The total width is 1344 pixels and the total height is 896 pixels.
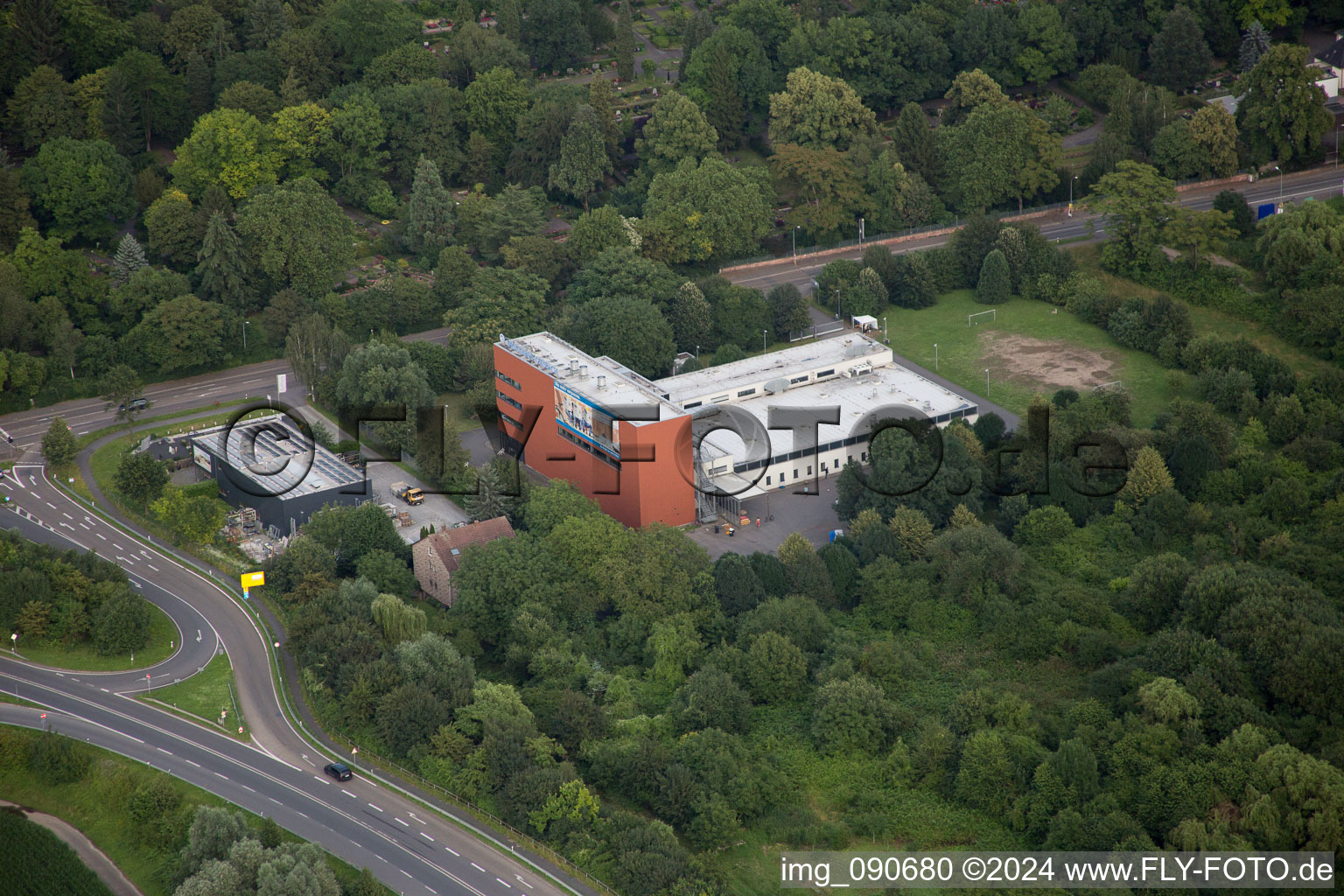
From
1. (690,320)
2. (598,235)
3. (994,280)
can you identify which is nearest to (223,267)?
(598,235)

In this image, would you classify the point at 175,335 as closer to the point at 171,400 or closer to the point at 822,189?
the point at 171,400

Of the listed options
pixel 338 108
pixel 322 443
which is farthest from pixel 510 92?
pixel 322 443

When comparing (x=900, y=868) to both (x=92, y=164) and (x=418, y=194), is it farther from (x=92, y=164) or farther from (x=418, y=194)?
(x=92, y=164)

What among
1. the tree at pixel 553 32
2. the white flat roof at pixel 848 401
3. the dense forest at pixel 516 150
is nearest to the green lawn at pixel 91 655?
the dense forest at pixel 516 150

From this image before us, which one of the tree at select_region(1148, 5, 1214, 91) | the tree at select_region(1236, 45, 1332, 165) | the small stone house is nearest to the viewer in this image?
the small stone house

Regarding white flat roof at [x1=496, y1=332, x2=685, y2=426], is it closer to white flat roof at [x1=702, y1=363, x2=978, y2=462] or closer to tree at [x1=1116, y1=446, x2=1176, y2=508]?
white flat roof at [x1=702, y1=363, x2=978, y2=462]

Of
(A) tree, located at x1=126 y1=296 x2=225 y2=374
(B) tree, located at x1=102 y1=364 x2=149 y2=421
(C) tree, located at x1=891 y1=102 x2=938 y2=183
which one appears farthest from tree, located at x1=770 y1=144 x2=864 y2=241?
(B) tree, located at x1=102 y1=364 x2=149 y2=421
